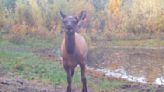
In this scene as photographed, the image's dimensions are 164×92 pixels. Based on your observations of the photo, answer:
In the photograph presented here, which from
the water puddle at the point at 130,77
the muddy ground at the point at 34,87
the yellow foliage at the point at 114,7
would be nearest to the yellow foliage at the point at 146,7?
the yellow foliage at the point at 114,7

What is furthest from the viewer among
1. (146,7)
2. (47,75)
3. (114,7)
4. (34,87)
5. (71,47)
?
(114,7)

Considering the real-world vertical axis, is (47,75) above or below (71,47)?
below

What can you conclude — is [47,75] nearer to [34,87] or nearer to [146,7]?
[34,87]

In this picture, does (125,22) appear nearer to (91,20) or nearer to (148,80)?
(91,20)

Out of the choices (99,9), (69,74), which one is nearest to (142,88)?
(69,74)

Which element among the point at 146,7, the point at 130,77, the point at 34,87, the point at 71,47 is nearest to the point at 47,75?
the point at 34,87

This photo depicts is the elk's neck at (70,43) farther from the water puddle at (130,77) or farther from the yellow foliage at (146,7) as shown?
the yellow foliage at (146,7)

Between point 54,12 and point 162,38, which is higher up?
point 54,12

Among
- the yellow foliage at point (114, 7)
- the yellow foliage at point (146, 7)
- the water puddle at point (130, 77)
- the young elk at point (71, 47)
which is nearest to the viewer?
the young elk at point (71, 47)

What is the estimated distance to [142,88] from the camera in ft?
42.4

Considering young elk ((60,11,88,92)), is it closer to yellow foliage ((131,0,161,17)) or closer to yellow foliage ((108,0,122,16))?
yellow foliage ((131,0,161,17))

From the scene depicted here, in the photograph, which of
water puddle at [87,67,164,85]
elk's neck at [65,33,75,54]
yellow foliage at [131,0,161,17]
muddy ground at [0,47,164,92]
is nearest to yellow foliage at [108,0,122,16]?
yellow foliage at [131,0,161,17]

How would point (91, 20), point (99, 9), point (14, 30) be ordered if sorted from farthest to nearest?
point (99, 9) → point (91, 20) → point (14, 30)

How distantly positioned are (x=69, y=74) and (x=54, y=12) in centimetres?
3636
